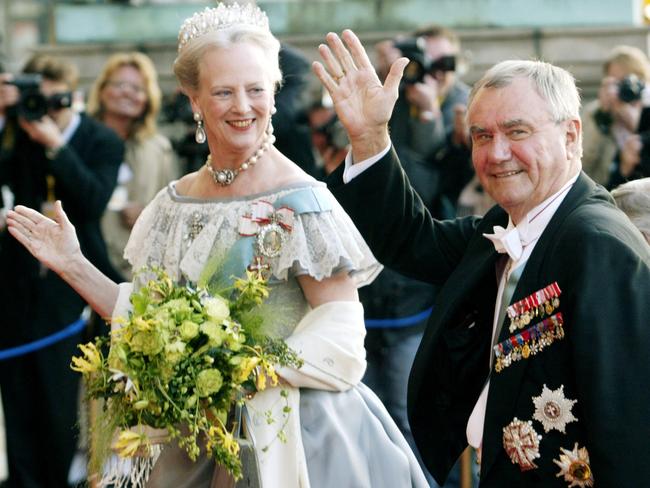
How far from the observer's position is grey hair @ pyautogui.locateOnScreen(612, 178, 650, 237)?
14.4ft

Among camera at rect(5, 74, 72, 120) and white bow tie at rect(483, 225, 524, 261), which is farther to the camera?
camera at rect(5, 74, 72, 120)

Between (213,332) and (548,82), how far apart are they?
46.9 inches

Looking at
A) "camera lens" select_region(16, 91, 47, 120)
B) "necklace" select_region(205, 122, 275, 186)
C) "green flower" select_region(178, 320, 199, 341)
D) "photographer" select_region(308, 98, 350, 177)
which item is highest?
"necklace" select_region(205, 122, 275, 186)

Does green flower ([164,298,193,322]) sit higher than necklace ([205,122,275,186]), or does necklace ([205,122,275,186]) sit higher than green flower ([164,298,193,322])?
necklace ([205,122,275,186])

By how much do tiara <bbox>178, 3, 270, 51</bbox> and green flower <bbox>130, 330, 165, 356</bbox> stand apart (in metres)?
1.14

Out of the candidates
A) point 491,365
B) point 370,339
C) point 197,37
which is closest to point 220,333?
point 491,365

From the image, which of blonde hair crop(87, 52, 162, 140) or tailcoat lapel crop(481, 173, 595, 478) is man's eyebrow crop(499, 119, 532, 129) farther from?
blonde hair crop(87, 52, 162, 140)

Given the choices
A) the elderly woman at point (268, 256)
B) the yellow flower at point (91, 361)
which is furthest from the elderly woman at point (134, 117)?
the yellow flower at point (91, 361)

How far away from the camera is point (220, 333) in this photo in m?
4.12

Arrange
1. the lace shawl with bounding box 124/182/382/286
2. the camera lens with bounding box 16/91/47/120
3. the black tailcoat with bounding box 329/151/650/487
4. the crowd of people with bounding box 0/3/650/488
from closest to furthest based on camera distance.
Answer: the black tailcoat with bounding box 329/151/650/487 → the crowd of people with bounding box 0/3/650/488 → the lace shawl with bounding box 124/182/382/286 → the camera lens with bounding box 16/91/47/120

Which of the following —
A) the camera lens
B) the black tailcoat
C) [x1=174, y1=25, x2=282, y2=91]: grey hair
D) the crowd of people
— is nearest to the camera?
the black tailcoat

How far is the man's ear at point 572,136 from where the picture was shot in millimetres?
4070

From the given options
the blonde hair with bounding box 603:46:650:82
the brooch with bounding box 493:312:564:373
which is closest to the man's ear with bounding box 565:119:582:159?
the brooch with bounding box 493:312:564:373

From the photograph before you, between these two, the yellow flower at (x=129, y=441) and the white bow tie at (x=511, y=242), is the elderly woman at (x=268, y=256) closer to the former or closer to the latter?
the yellow flower at (x=129, y=441)
